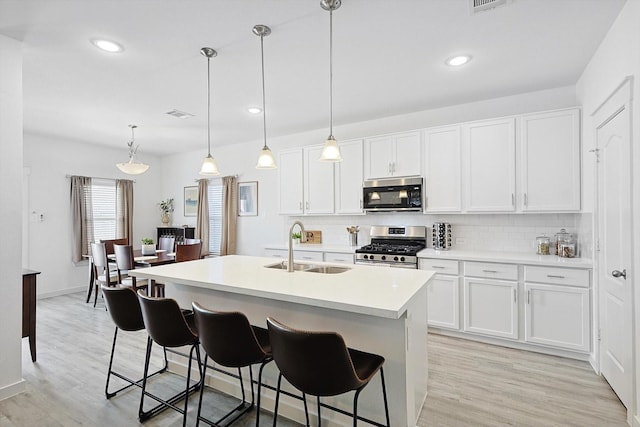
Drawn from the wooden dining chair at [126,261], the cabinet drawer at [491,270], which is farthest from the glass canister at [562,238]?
the wooden dining chair at [126,261]

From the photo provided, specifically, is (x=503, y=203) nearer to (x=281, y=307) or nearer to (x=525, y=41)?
(x=525, y=41)

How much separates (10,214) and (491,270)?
429 centimetres

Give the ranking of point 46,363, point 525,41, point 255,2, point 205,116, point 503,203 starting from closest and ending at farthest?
point 255,2 < point 525,41 < point 46,363 < point 503,203 < point 205,116

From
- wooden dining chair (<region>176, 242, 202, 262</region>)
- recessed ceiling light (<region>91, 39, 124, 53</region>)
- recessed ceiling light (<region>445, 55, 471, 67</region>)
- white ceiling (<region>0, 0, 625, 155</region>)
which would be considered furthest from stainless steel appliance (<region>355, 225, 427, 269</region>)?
recessed ceiling light (<region>91, 39, 124, 53</region>)

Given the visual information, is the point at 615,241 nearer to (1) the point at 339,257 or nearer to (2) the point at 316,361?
(2) the point at 316,361

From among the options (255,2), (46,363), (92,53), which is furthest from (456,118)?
(46,363)

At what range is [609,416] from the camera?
2.24m

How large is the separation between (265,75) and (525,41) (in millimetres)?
2264

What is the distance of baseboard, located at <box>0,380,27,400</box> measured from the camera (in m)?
2.47

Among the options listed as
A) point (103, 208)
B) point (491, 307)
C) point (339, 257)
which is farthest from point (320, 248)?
point (103, 208)

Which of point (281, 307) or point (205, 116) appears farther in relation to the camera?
point (205, 116)

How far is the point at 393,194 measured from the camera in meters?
4.24

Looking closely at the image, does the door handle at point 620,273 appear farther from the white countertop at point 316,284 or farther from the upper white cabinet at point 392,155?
the upper white cabinet at point 392,155

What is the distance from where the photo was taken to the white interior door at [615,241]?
2193 mm
